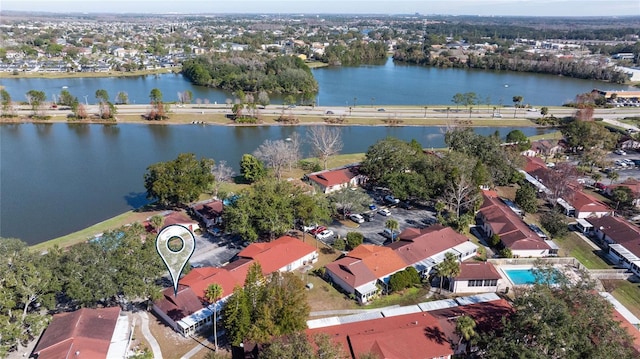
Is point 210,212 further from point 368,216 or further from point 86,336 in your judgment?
point 86,336

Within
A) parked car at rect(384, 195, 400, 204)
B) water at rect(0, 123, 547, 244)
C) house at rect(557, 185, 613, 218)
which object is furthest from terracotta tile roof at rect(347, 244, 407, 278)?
water at rect(0, 123, 547, 244)

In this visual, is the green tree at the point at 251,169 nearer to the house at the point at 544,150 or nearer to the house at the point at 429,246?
the house at the point at 429,246

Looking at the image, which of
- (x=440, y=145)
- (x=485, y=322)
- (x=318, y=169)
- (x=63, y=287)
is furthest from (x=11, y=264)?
(x=440, y=145)

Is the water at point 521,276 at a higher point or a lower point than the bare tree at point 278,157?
lower

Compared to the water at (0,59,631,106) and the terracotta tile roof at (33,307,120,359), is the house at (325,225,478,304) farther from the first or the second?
the water at (0,59,631,106)

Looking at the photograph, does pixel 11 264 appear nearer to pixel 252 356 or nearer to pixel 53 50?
pixel 252 356

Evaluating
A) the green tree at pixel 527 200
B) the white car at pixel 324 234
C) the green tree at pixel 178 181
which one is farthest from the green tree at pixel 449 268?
the green tree at pixel 178 181

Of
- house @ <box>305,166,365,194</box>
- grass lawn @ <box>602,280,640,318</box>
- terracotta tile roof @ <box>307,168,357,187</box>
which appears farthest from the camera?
terracotta tile roof @ <box>307,168,357,187</box>
